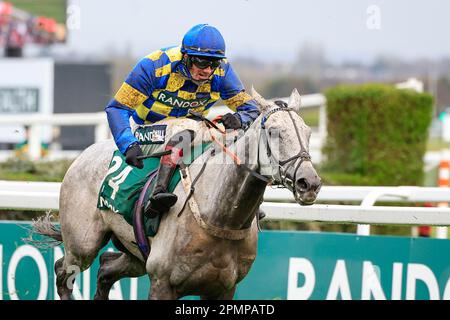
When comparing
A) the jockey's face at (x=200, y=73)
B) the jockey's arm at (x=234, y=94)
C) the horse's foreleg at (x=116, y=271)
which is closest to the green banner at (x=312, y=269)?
the horse's foreleg at (x=116, y=271)

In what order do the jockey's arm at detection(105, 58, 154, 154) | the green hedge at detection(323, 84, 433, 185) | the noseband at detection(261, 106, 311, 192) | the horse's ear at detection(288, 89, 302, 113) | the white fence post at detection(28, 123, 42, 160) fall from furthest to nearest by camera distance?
the white fence post at detection(28, 123, 42, 160)
the green hedge at detection(323, 84, 433, 185)
the jockey's arm at detection(105, 58, 154, 154)
the horse's ear at detection(288, 89, 302, 113)
the noseband at detection(261, 106, 311, 192)

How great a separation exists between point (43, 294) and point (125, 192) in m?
1.58

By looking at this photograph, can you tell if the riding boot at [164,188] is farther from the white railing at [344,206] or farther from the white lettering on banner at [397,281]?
the white lettering on banner at [397,281]

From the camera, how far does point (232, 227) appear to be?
475cm

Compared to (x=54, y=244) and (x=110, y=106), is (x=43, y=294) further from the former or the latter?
(x=110, y=106)

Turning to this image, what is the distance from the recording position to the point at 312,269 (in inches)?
241

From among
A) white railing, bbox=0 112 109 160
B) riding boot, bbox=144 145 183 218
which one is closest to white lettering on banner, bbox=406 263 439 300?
riding boot, bbox=144 145 183 218

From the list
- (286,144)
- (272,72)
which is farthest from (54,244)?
(272,72)

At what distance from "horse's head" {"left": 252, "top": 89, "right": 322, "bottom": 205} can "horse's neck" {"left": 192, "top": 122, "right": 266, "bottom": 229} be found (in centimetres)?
11

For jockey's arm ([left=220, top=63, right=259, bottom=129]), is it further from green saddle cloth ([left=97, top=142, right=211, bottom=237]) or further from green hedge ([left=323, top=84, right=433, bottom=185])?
green hedge ([left=323, top=84, right=433, bottom=185])

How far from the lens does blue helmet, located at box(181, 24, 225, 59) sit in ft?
15.9

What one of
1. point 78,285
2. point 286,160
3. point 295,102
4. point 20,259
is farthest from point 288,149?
point 20,259

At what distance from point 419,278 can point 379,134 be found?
4.60 meters

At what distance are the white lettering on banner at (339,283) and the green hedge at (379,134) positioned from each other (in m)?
4.24
